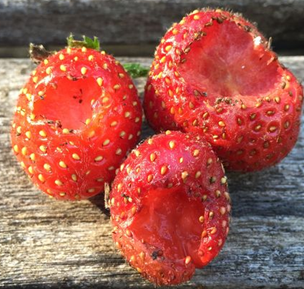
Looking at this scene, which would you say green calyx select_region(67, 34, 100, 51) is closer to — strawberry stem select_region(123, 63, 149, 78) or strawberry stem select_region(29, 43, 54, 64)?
strawberry stem select_region(29, 43, 54, 64)

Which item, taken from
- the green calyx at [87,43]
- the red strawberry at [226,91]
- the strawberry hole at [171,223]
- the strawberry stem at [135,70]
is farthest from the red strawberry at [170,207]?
the strawberry stem at [135,70]

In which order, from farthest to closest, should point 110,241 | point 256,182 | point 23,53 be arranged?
point 23,53 → point 256,182 → point 110,241

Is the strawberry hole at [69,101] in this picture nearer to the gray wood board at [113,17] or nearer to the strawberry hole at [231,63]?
the strawberry hole at [231,63]

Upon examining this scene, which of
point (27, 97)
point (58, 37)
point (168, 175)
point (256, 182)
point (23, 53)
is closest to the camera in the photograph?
point (168, 175)

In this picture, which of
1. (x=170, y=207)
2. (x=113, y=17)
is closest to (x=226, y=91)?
(x=170, y=207)

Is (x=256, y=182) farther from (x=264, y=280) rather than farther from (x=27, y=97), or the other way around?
(x=27, y=97)

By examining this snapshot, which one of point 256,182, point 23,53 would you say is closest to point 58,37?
point 23,53

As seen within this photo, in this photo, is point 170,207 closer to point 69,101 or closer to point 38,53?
point 69,101

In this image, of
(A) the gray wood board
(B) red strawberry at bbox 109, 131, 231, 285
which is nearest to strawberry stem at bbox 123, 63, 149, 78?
(A) the gray wood board
